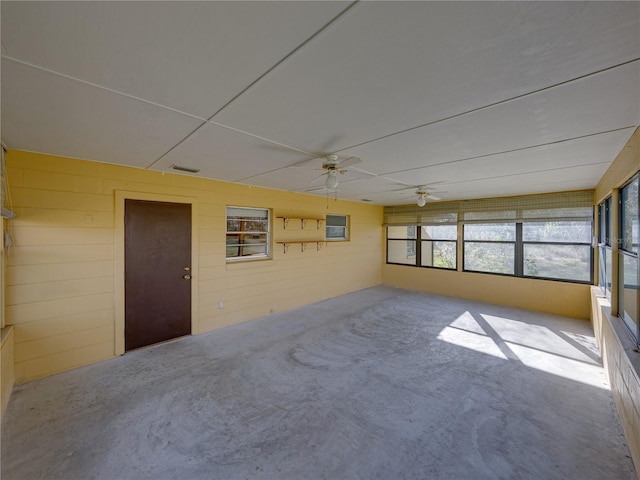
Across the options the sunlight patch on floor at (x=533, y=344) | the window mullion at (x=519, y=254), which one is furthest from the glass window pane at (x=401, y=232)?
the sunlight patch on floor at (x=533, y=344)

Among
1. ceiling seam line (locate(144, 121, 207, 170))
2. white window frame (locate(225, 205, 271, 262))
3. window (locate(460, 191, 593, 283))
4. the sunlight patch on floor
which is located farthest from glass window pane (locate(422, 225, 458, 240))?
ceiling seam line (locate(144, 121, 207, 170))

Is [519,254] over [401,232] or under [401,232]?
under

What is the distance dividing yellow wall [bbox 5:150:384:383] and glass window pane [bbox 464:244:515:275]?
503cm

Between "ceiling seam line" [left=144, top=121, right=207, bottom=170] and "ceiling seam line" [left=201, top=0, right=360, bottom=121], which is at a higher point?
"ceiling seam line" [left=144, top=121, right=207, bottom=170]

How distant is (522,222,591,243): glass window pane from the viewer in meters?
4.89

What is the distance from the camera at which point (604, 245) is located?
381 centimetres

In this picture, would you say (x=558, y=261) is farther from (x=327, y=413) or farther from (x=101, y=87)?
(x=101, y=87)

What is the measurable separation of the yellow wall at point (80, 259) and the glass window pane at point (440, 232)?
15.5 feet

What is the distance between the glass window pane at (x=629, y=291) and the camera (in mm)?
2281

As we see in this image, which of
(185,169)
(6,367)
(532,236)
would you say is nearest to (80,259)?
(6,367)

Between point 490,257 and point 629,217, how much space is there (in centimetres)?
354

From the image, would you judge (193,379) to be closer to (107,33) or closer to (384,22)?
(107,33)

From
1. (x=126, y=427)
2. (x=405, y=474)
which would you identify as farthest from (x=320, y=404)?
(x=126, y=427)

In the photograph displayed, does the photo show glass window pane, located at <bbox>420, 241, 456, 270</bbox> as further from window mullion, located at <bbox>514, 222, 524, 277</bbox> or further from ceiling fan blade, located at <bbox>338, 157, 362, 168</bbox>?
ceiling fan blade, located at <bbox>338, 157, 362, 168</bbox>
